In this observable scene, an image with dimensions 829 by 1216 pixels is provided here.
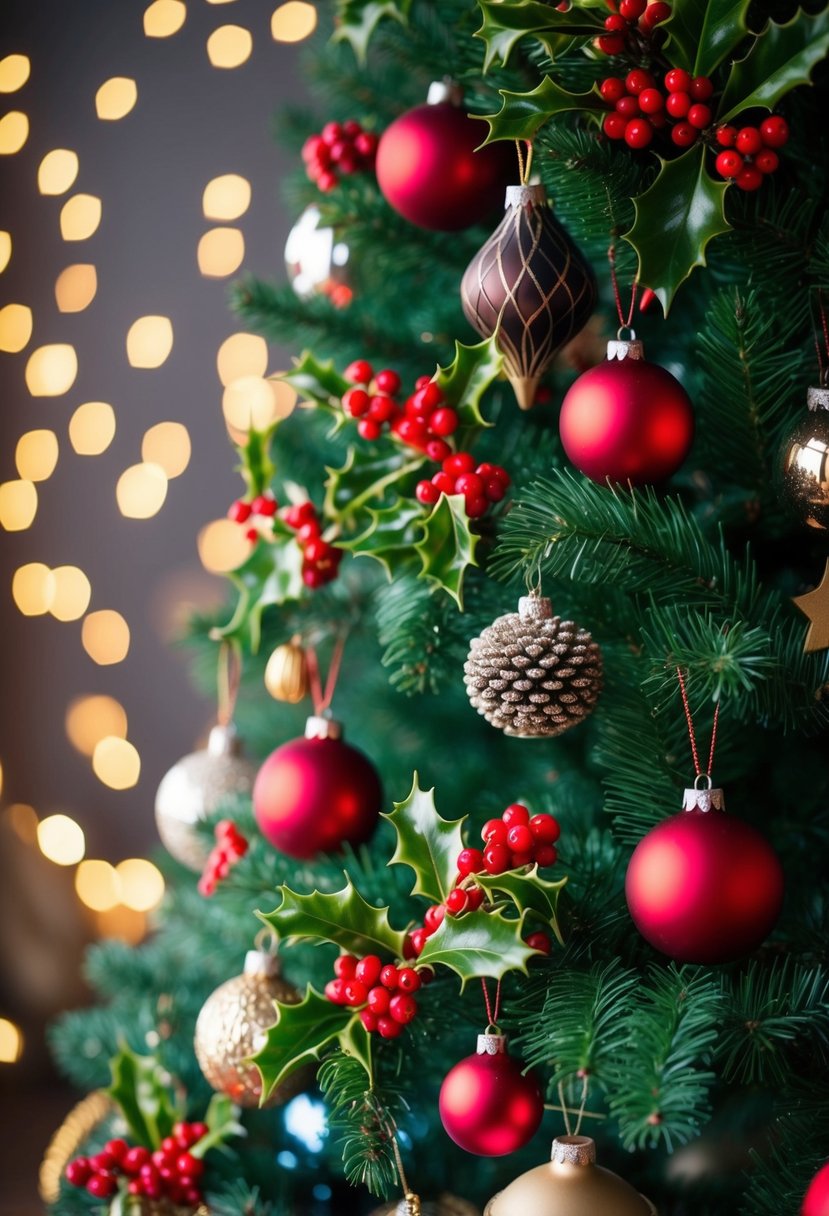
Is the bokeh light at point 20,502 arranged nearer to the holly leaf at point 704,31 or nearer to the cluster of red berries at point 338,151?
the cluster of red berries at point 338,151

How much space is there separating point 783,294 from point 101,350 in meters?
1.03

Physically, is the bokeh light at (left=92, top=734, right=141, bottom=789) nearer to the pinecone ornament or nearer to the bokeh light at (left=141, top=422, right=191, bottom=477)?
the bokeh light at (left=141, top=422, right=191, bottom=477)

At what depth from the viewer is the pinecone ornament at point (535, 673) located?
0.61 m

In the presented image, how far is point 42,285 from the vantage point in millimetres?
1448

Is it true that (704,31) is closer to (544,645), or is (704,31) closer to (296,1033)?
(544,645)

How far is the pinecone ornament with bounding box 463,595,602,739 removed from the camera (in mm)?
605

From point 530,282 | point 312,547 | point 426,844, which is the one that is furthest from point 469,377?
point 426,844

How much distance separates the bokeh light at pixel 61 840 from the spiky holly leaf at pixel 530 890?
1.03 meters

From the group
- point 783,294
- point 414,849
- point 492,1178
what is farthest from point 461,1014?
point 783,294

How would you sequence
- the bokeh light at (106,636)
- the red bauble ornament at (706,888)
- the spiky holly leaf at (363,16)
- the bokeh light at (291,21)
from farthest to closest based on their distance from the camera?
the bokeh light at (106,636), the bokeh light at (291,21), the spiky holly leaf at (363,16), the red bauble ornament at (706,888)

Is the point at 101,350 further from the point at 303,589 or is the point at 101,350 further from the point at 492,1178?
the point at 492,1178

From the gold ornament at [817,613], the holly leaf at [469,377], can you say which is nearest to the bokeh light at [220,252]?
the holly leaf at [469,377]

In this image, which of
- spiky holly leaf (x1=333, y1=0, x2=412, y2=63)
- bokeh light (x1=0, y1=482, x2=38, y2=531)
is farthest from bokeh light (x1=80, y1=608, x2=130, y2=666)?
spiky holly leaf (x1=333, y1=0, x2=412, y2=63)

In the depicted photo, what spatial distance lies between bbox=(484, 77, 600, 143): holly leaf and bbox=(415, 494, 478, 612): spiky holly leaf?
204mm
